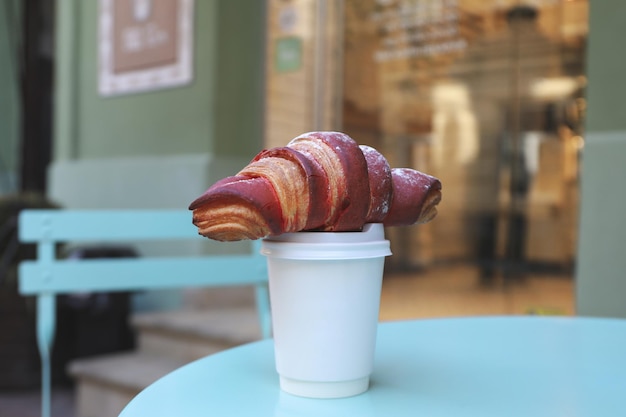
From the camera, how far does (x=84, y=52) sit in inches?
164

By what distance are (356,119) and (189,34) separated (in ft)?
3.64

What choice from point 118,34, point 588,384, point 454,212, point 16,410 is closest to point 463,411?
point 588,384

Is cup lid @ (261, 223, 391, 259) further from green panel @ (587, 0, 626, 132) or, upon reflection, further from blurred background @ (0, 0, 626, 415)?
blurred background @ (0, 0, 626, 415)

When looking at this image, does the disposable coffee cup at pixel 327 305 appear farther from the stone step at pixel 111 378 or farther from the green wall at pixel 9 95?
the green wall at pixel 9 95

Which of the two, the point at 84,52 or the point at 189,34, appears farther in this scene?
the point at 84,52

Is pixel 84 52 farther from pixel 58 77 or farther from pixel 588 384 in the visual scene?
pixel 588 384

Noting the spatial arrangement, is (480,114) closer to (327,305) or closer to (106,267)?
(106,267)

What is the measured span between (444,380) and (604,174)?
187cm

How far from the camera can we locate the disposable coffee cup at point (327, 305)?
694 millimetres

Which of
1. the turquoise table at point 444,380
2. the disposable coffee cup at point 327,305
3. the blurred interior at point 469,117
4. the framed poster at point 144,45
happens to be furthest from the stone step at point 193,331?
the disposable coffee cup at point 327,305

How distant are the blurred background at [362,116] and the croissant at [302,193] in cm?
274

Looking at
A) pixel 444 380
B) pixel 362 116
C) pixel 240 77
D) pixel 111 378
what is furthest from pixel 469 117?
pixel 444 380

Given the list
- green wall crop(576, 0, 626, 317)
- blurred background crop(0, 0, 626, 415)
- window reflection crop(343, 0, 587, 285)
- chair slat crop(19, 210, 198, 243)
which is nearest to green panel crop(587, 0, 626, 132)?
green wall crop(576, 0, 626, 317)

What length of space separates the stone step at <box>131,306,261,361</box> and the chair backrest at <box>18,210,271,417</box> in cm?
A: 75
